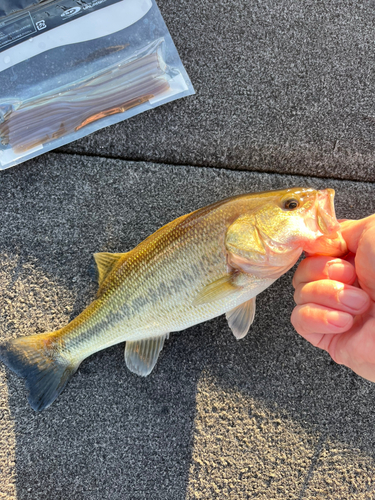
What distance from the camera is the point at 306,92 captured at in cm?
156

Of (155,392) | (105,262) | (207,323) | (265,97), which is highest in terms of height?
(265,97)

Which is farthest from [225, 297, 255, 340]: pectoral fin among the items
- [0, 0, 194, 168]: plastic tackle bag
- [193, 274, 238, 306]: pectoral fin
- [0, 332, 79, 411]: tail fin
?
[0, 0, 194, 168]: plastic tackle bag

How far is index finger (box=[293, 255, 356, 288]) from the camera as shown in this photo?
1.08m

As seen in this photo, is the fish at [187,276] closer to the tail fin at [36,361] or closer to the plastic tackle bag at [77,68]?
the tail fin at [36,361]

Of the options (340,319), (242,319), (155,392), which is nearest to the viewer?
(340,319)

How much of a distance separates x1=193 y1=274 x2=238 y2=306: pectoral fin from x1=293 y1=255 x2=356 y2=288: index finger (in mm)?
249

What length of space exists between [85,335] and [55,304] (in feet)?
1.02

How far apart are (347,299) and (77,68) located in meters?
1.42

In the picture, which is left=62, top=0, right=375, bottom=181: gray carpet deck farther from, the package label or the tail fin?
the tail fin

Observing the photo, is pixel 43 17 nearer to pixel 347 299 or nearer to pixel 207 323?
pixel 207 323

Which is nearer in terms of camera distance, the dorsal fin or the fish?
the fish

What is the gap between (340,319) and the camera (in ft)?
3.32

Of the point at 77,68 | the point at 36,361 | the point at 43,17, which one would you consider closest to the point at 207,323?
the point at 36,361

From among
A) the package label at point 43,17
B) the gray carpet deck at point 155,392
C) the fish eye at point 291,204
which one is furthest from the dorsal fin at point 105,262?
the package label at point 43,17
